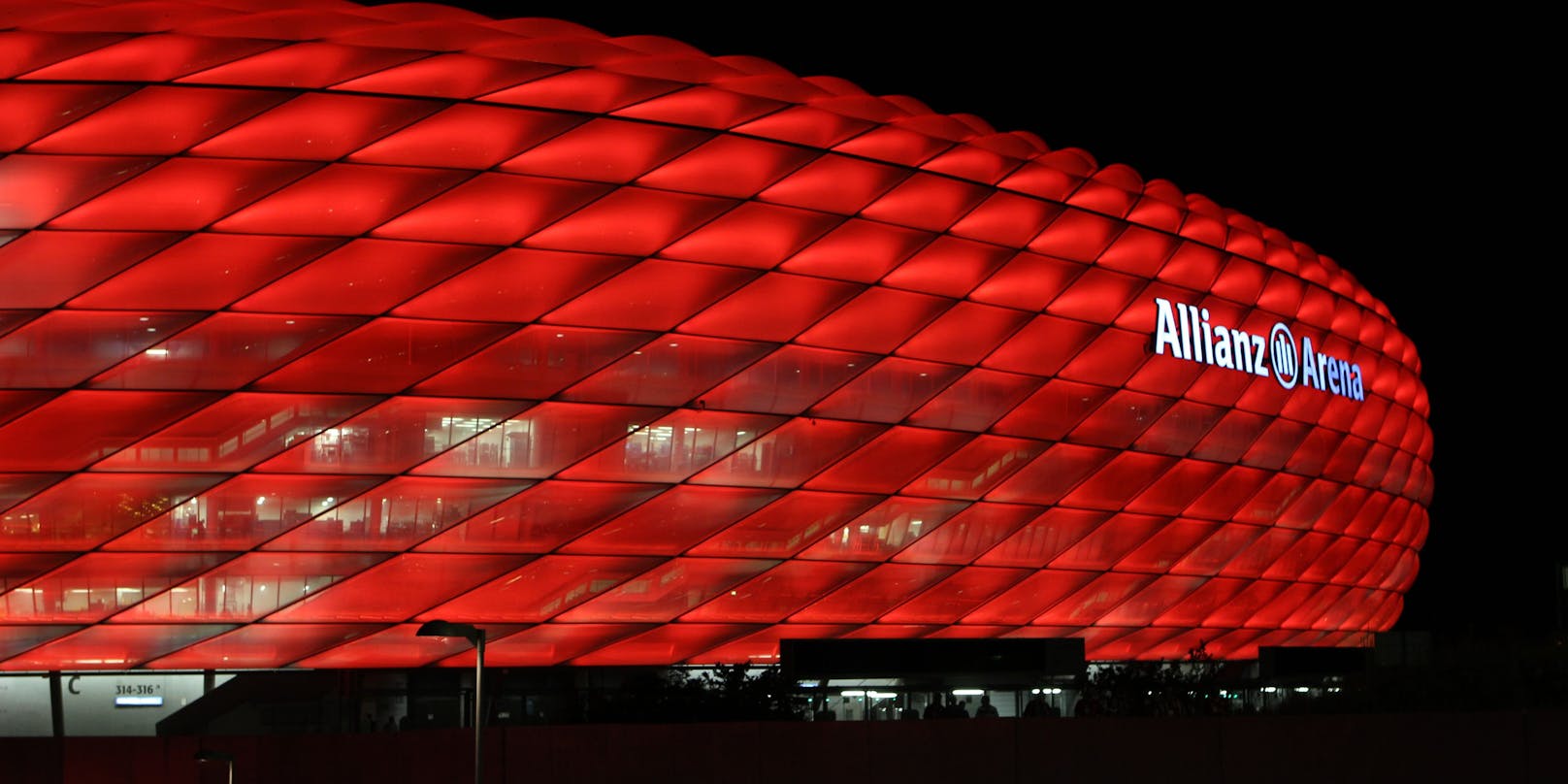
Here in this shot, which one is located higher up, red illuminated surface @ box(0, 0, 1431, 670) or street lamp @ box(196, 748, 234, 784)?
red illuminated surface @ box(0, 0, 1431, 670)

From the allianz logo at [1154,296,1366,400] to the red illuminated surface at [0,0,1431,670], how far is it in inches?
59.3

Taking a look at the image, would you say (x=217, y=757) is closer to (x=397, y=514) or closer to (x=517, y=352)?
(x=397, y=514)

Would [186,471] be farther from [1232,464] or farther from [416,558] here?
[1232,464]

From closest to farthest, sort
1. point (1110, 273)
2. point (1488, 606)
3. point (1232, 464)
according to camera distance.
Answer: point (1110, 273) < point (1232, 464) < point (1488, 606)

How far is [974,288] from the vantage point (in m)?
30.4

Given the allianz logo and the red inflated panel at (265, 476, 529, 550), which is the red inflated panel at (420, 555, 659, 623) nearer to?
the red inflated panel at (265, 476, 529, 550)

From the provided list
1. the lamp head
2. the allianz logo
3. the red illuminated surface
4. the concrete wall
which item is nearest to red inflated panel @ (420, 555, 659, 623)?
the red illuminated surface

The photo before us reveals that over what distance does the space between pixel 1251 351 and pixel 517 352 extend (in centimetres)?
1719

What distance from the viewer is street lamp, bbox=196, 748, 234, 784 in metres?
17.7

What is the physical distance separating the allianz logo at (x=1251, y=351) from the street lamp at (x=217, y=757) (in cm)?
2081

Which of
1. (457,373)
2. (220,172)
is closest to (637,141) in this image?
(457,373)

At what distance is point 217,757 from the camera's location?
59.2ft

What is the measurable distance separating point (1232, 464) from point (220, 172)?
21.4m

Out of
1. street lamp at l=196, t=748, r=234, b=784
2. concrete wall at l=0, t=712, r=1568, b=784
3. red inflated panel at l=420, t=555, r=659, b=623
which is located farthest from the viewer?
red inflated panel at l=420, t=555, r=659, b=623
